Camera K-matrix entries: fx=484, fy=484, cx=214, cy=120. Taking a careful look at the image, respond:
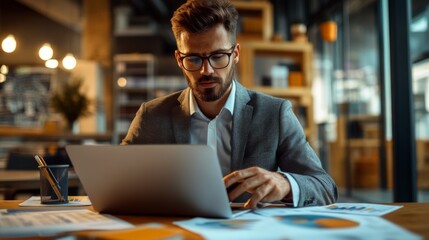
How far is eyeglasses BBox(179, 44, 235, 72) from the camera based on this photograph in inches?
64.4

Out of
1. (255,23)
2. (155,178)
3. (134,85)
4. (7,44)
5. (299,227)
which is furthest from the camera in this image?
(134,85)

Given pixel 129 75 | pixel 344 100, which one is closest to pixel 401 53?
pixel 344 100

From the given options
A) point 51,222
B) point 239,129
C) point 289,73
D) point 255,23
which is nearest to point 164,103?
point 239,129

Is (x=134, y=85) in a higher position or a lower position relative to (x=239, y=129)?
higher

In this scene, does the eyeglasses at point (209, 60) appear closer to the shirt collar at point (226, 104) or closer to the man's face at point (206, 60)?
the man's face at point (206, 60)

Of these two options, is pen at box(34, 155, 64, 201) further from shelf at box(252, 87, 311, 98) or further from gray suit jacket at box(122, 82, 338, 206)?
shelf at box(252, 87, 311, 98)

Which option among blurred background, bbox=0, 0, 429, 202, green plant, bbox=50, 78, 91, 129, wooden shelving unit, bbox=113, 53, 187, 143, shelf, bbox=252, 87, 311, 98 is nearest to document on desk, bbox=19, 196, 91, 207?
blurred background, bbox=0, 0, 429, 202

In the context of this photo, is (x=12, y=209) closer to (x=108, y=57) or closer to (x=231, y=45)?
(x=231, y=45)

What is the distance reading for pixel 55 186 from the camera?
1460 millimetres

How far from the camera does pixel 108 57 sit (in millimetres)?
9844

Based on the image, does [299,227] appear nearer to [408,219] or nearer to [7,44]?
[408,219]

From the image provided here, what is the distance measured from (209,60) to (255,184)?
558 mm

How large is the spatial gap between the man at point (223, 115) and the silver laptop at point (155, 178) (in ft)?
1.33

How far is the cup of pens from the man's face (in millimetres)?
532
